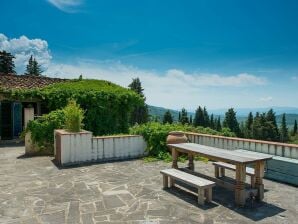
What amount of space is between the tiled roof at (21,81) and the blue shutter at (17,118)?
1029 millimetres

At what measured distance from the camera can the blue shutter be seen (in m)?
15.2

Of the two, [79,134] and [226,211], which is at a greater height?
[79,134]

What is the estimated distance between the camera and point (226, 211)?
5172 mm

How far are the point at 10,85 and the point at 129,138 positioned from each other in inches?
355

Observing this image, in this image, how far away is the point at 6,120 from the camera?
15141 mm

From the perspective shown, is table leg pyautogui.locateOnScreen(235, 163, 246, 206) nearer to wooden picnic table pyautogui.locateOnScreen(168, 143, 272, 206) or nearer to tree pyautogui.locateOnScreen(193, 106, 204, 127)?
wooden picnic table pyautogui.locateOnScreen(168, 143, 272, 206)

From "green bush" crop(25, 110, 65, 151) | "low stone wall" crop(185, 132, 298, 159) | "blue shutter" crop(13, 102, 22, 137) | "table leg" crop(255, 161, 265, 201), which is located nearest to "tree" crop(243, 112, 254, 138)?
"blue shutter" crop(13, 102, 22, 137)

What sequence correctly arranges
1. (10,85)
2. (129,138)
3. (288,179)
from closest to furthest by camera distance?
1. (288,179)
2. (129,138)
3. (10,85)

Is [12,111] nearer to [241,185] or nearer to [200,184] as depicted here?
[200,184]

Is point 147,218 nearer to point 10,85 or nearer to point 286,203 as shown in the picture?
point 286,203

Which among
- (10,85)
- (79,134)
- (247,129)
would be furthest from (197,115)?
(79,134)

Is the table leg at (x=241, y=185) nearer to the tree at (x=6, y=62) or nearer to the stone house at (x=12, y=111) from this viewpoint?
the stone house at (x=12, y=111)

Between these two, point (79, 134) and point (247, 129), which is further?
point (247, 129)

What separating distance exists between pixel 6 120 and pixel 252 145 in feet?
40.8
